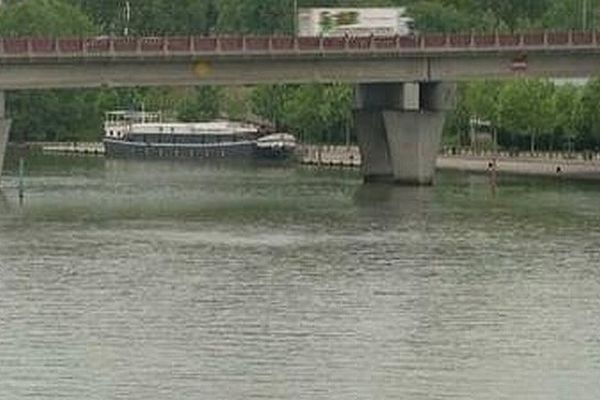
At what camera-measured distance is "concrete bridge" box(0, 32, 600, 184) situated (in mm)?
102250

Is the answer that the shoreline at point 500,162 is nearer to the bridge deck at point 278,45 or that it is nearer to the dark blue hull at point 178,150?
the dark blue hull at point 178,150

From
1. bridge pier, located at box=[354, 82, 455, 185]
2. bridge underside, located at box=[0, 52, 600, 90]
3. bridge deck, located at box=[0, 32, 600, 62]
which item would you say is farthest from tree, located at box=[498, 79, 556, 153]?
bridge deck, located at box=[0, 32, 600, 62]

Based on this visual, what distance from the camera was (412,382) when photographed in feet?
155

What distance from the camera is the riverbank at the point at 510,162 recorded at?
12100 centimetres

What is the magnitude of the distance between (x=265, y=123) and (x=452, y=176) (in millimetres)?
53661

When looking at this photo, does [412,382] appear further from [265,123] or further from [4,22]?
[4,22]

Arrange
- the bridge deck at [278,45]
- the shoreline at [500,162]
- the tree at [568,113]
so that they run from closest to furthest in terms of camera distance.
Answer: the bridge deck at [278,45] < the shoreline at [500,162] < the tree at [568,113]

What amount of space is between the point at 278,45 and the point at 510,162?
29.5 metres

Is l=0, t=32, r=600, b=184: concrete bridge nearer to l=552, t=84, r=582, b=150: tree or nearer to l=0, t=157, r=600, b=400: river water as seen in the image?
l=0, t=157, r=600, b=400: river water

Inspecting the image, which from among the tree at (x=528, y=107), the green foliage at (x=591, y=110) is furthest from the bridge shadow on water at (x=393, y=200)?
the tree at (x=528, y=107)

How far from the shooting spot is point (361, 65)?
106125mm

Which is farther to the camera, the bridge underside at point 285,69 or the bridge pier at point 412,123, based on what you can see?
the bridge pier at point 412,123

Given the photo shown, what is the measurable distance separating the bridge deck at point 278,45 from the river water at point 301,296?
6.49 meters

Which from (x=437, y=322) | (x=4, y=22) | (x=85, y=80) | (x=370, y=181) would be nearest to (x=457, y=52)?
(x=370, y=181)
